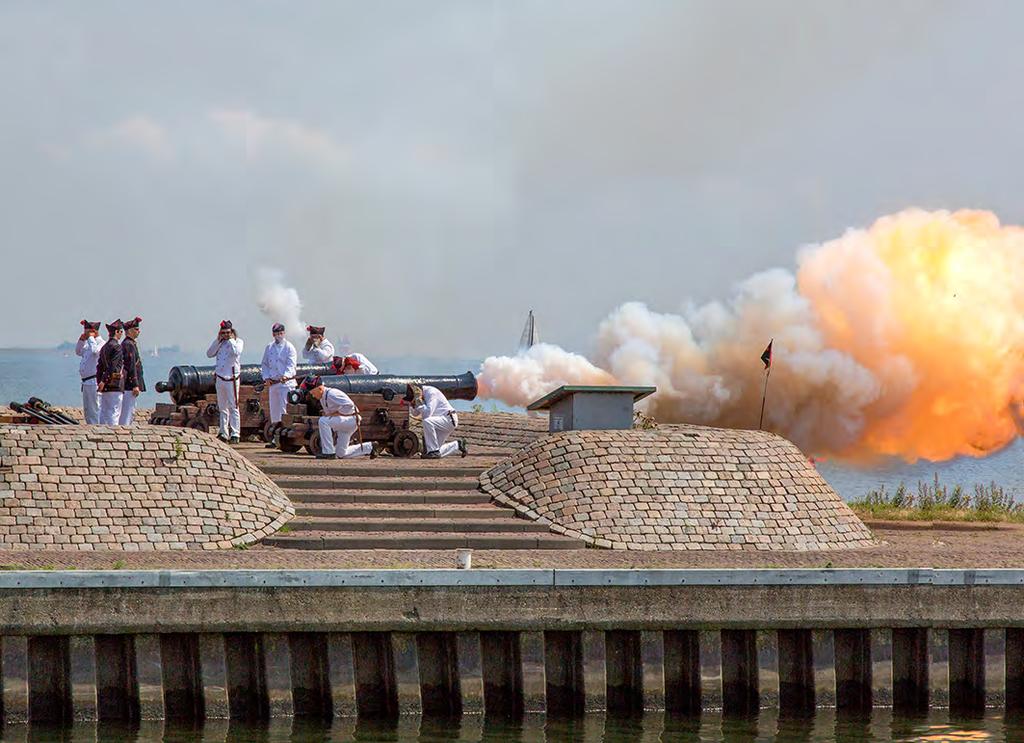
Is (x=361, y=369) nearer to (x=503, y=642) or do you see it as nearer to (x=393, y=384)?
(x=393, y=384)

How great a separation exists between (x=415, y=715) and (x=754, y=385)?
2310cm

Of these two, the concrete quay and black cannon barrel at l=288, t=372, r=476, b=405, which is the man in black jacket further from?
the concrete quay

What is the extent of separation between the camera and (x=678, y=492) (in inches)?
886

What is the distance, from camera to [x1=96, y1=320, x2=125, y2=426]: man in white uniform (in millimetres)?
26406

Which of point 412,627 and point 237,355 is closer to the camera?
point 412,627

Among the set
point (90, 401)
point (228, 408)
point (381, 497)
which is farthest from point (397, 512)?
point (90, 401)

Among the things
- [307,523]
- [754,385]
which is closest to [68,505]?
[307,523]

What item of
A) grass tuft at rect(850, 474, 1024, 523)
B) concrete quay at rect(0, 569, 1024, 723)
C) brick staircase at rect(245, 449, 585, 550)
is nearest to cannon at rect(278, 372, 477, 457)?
brick staircase at rect(245, 449, 585, 550)

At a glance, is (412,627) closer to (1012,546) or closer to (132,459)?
(132,459)

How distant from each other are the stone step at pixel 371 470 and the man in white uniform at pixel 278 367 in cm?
529

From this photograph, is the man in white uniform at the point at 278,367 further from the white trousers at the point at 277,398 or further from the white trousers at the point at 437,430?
the white trousers at the point at 437,430

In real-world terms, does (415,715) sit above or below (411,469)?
below

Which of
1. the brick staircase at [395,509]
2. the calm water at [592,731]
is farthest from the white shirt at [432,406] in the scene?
Result: the calm water at [592,731]

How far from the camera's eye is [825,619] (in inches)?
685
